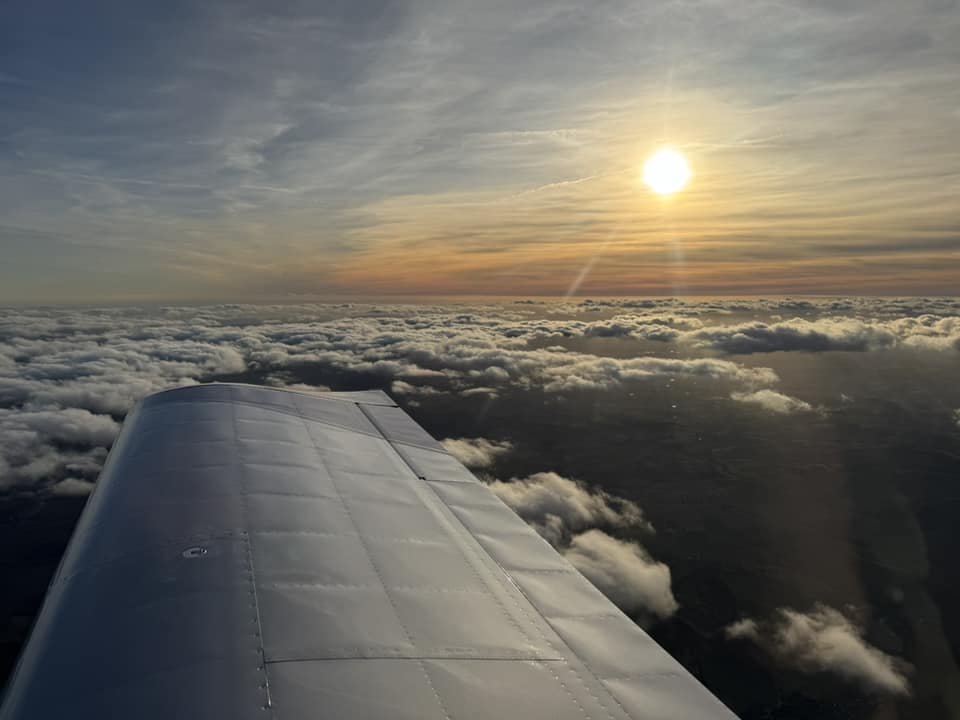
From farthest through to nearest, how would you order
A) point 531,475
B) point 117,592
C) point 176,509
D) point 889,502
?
point 531,475 < point 889,502 < point 176,509 < point 117,592

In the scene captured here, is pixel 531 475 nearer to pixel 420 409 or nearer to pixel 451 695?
pixel 420 409

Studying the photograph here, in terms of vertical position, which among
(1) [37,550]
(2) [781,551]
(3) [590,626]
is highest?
(3) [590,626]

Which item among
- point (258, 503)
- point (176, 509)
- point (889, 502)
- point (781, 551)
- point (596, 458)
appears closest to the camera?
point (176, 509)

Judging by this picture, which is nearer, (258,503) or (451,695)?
(451,695)

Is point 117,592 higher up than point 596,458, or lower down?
higher up

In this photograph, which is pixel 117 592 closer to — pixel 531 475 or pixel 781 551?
pixel 781 551

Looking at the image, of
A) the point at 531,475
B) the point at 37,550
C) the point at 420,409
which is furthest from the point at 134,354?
the point at 531,475
